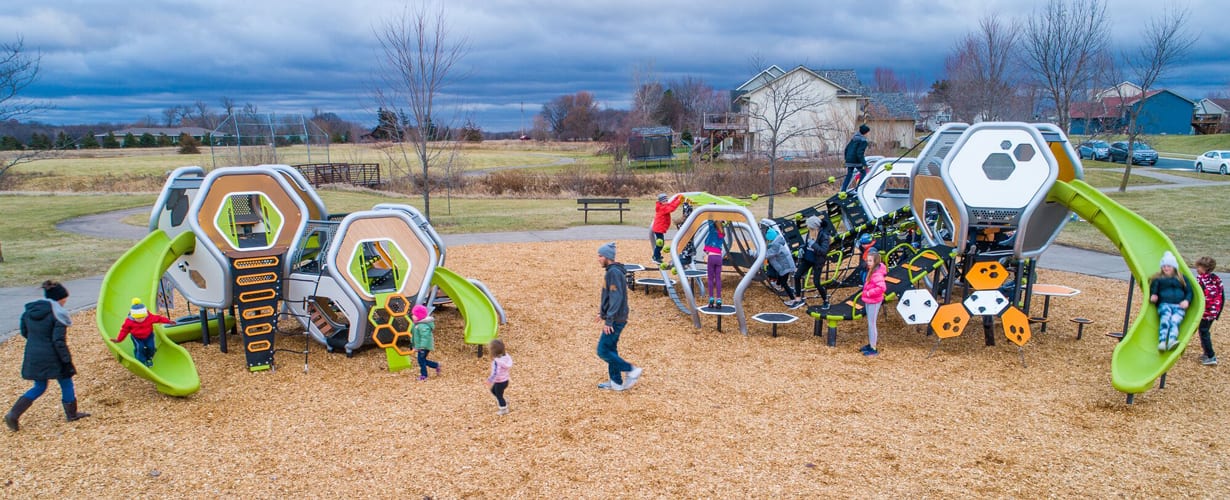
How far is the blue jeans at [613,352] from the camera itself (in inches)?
320

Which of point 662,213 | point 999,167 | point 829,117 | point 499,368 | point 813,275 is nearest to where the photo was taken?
point 499,368

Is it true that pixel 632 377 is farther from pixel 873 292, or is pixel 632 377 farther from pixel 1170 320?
pixel 1170 320

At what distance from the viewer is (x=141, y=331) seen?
8078 millimetres

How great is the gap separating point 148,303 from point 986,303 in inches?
425

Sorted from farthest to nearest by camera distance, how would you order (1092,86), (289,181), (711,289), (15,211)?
1. (1092,86)
2. (15,211)
3. (711,289)
4. (289,181)

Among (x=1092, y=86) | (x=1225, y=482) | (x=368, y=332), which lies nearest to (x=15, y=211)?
(x=368, y=332)

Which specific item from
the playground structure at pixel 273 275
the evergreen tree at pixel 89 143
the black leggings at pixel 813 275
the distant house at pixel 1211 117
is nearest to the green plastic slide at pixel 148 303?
the playground structure at pixel 273 275

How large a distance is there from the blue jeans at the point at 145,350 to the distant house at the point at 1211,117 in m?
81.7

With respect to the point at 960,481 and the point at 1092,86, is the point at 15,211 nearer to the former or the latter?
the point at 960,481

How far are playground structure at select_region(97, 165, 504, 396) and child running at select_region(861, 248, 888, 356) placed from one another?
16.9 feet

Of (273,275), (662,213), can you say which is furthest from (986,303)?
(273,275)

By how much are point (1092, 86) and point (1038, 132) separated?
25.6m

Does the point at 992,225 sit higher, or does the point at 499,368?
the point at 992,225

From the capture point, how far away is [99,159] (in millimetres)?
66375
